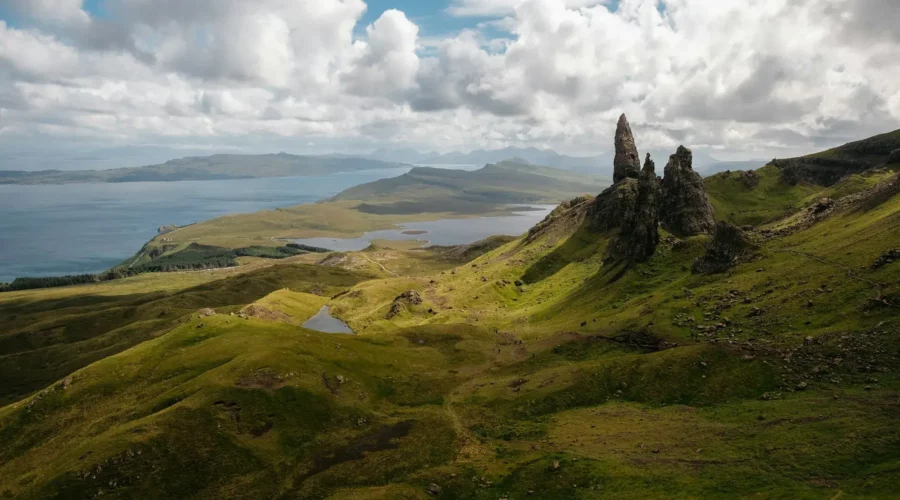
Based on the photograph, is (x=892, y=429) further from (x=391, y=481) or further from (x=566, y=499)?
(x=391, y=481)

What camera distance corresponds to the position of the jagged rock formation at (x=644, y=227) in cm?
14512

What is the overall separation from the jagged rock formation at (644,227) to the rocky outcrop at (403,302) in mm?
72435

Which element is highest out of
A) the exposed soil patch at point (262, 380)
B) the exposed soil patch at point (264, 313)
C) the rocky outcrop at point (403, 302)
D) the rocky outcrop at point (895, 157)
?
the rocky outcrop at point (895, 157)

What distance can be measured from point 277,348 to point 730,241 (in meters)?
103

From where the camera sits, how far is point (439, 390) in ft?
307

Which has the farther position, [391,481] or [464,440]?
[464,440]

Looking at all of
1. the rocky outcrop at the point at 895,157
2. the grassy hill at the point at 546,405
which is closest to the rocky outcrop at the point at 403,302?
the grassy hill at the point at 546,405

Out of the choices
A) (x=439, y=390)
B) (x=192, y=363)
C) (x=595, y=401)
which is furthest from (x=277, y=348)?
(x=595, y=401)

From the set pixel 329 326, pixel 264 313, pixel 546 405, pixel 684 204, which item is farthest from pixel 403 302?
pixel 546 405

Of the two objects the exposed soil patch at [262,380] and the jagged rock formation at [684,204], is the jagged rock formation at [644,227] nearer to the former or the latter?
Result: the jagged rock formation at [684,204]

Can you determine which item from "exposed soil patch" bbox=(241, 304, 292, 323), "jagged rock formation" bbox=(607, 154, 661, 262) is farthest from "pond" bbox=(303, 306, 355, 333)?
"jagged rock formation" bbox=(607, 154, 661, 262)

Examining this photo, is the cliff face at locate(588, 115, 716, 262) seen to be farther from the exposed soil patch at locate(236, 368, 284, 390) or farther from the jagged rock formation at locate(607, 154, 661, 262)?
the exposed soil patch at locate(236, 368, 284, 390)

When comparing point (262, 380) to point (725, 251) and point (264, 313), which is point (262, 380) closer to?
point (725, 251)

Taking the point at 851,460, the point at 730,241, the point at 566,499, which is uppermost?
the point at 730,241
